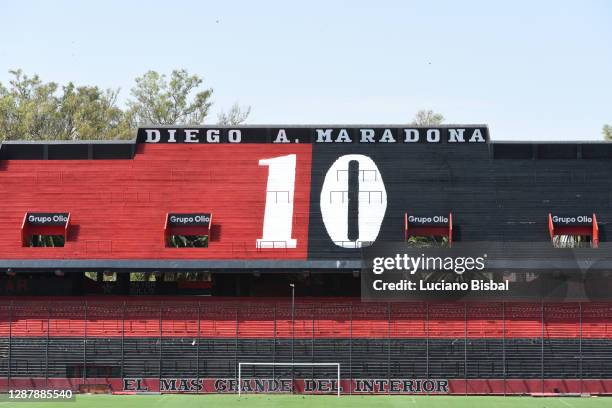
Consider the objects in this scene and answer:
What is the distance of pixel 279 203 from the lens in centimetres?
6081

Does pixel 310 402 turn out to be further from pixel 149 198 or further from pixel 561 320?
pixel 149 198

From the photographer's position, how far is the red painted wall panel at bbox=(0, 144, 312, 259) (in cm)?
5906

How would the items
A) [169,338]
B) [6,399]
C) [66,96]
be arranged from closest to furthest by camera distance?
[6,399] → [169,338] → [66,96]

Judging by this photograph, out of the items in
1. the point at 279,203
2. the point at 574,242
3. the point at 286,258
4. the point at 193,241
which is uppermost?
the point at 279,203

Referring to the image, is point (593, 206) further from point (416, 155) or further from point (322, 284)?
point (322, 284)

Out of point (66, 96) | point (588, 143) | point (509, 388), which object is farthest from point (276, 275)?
point (66, 96)

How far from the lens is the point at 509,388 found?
54.5 m

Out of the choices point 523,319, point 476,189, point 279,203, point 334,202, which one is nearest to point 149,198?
point 279,203

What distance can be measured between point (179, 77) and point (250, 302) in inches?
2290

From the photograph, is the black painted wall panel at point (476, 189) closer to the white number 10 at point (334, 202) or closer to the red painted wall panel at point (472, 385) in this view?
the white number 10 at point (334, 202)

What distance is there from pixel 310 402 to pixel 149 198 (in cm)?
1606

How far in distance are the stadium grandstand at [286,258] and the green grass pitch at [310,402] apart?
142 centimetres

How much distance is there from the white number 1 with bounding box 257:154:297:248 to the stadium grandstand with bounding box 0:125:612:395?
10 centimetres

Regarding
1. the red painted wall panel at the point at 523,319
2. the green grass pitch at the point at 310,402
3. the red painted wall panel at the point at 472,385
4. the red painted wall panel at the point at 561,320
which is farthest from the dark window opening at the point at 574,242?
the green grass pitch at the point at 310,402
